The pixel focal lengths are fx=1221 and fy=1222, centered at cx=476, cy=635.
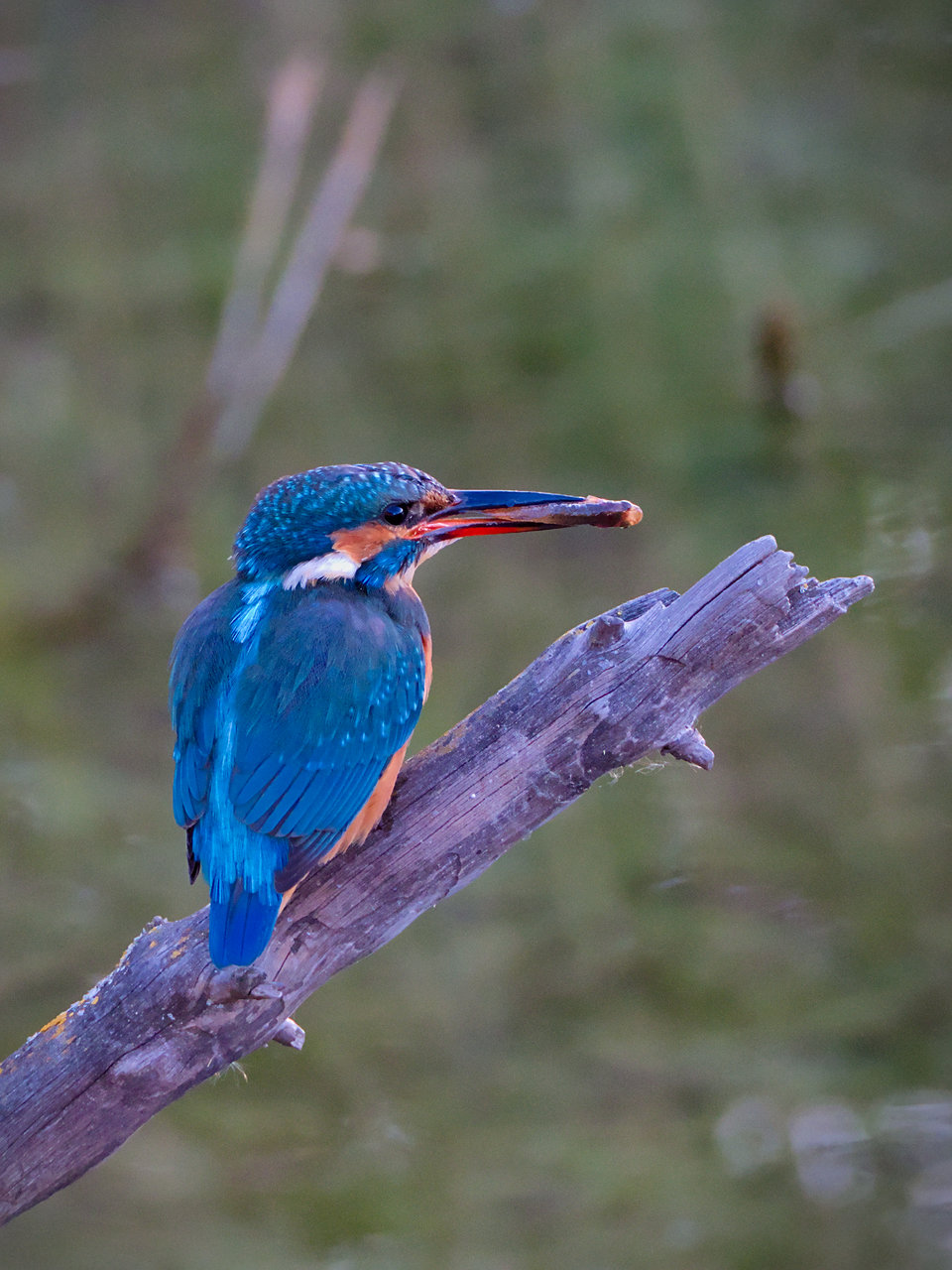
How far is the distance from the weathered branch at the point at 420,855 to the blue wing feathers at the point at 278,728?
0.10 m

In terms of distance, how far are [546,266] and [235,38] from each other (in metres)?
1.50

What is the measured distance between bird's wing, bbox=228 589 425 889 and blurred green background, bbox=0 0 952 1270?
2078mm

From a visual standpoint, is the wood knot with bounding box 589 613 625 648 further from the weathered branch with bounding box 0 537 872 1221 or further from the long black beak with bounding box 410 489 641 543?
the long black beak with bounding box 410 489 641 543

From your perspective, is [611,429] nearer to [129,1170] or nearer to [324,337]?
[324,337]

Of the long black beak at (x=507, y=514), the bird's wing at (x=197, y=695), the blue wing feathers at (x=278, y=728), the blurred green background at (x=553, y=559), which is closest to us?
the blue wing feathers at (x=278, y=728)

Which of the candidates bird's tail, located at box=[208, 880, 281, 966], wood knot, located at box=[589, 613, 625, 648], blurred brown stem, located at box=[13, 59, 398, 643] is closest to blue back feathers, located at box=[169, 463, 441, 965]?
bird's tail, located at box=[208, 880, 281, 966]

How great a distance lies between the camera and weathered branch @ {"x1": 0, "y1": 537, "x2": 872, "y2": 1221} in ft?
5.68

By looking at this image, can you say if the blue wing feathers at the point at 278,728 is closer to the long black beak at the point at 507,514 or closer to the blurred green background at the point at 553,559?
the long black beak at the point at 507,514

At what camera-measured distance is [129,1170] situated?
3.70m

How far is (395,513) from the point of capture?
6.86 feet

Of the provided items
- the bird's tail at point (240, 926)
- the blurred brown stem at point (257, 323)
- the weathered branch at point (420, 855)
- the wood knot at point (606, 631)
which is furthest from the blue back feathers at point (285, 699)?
the blurred brown stem at point (257, 323)

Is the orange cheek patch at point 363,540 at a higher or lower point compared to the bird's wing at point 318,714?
higher

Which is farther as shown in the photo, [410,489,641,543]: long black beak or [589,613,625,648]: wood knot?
[410,489,641,543]: long black beak

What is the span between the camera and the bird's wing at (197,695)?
1.87 meters
